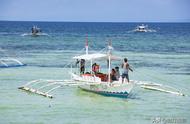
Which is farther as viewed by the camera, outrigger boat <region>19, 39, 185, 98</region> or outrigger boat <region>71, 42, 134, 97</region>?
outrigger boat <region>19, 39, 185, 98</region>

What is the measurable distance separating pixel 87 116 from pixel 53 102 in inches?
132

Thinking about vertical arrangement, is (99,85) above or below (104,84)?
below

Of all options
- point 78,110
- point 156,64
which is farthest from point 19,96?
point 156,64

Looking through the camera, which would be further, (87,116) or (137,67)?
(137,67)

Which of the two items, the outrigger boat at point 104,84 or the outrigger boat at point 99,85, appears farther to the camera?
the outrigger boat at point 99,85

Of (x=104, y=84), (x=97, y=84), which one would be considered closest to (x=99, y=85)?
(x=97, y=84)

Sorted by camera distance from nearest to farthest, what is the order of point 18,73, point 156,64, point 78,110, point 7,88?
point 78,110
point 7,88
point 18,73
point 156,64

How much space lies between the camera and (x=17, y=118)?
2352 centimetres

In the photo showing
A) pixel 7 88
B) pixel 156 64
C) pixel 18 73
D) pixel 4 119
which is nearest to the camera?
pixel 4 119

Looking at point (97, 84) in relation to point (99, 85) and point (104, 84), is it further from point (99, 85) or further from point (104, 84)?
point (104, 84)

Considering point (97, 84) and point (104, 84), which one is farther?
point (97, 84)

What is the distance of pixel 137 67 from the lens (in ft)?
143

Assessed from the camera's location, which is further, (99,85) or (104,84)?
(99,85)

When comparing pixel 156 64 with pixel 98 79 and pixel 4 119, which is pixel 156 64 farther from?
pixel 4 119
